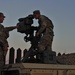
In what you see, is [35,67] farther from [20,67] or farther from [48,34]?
[48,34]

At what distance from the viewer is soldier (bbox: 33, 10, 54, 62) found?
647 centimetres

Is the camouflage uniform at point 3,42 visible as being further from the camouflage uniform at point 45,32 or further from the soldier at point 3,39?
the camouflage uniform at point 45,32

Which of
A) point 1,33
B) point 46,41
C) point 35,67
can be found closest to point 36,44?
point 46,41

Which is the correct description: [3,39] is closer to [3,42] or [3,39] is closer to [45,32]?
[3,42]

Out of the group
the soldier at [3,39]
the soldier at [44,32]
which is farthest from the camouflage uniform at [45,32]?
the soldier at [3,39]

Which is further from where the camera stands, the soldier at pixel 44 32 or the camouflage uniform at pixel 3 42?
the soldier at pixel 44 32

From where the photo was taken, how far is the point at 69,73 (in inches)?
237

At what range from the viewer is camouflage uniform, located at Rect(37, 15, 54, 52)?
21.2 feet

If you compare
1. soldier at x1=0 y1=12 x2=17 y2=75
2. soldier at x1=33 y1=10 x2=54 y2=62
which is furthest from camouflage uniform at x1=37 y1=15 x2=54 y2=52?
soldier at x1=0 y1=12 x2=17 y2=75

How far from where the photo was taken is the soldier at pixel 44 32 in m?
6.47

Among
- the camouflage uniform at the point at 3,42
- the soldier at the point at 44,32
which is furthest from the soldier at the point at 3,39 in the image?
the soldier at the point at 44,32

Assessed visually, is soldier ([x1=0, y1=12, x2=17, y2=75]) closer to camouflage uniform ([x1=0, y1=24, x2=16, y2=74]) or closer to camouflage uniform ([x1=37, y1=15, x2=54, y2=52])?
camouflage uniform ([x1=0, y1=24, x2=16, y2=74])

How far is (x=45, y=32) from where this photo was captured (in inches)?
258

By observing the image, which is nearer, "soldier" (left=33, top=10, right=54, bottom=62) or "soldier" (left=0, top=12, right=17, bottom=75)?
"soldier" (left=0, top=12, right=17, bottom=75)
